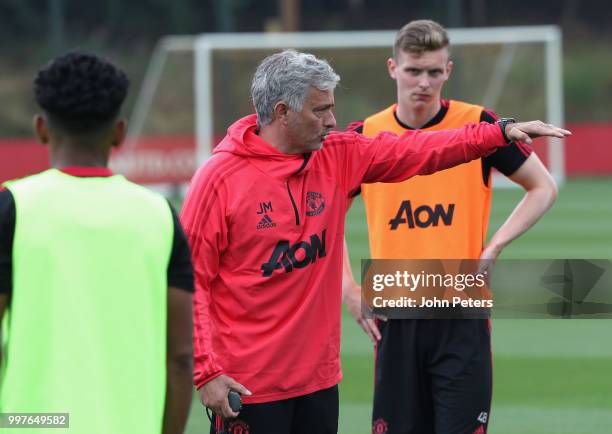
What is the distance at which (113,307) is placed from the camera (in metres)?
3.03

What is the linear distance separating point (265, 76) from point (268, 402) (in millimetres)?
1178

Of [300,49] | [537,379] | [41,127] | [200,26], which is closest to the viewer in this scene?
[41,127]

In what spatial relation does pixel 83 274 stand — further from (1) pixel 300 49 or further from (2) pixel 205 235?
(1) pixel 300 49

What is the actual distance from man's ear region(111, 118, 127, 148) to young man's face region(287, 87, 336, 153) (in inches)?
53.1

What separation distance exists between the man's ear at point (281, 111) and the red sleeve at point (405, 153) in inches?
11.6

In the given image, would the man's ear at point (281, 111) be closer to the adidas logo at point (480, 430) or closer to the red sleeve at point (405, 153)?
the red sleeve at point (405, 153)

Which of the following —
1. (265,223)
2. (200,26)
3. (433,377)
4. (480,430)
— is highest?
(200,26)

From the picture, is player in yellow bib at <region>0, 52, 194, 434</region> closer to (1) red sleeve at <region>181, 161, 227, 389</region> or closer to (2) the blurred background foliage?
(1) red sleeve at <region>181, 161, 227, 389</region>

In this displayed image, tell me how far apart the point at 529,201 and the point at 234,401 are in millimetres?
1866

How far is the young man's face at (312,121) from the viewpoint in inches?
175

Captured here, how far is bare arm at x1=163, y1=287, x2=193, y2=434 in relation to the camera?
317 cm

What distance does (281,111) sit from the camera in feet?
14.8

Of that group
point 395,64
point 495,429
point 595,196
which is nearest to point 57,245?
point 395,64

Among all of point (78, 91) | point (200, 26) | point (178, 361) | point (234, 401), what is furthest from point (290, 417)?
point (200, 26)
